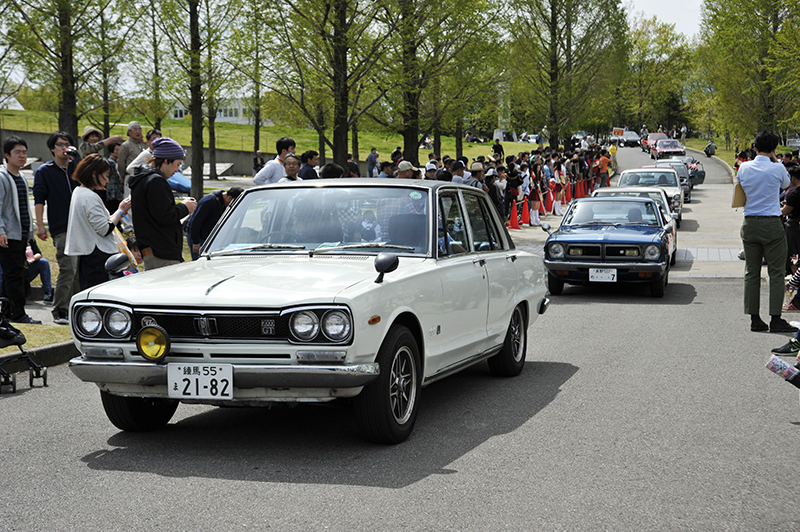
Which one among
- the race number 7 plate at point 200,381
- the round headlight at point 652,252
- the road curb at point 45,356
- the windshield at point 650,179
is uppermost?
the windshield at point 650,179

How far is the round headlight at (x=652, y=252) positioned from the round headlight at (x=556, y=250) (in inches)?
47.7

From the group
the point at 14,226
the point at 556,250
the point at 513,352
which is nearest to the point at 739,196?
the point at 556,250

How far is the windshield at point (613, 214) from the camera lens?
47.4 ft

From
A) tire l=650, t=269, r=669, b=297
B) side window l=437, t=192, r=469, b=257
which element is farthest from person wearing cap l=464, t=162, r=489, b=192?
side window l=437, t=192, r=469, b=257

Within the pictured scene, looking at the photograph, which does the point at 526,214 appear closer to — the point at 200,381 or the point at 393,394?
the point at 393,394

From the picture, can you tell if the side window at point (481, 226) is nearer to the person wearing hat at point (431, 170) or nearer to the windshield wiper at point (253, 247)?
the windshield wiper at point (253, 247)

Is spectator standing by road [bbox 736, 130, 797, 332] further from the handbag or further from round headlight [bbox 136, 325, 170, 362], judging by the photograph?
round headlight [bbox 136, 325, 170, 362]

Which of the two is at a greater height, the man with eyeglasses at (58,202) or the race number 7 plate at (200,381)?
the man with eyeglasses at (58,202)

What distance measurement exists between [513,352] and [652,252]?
593 cm

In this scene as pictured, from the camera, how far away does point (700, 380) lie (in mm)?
7523

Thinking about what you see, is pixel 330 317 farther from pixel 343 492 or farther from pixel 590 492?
pixel 590 492

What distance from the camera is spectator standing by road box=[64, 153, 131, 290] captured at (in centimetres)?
844

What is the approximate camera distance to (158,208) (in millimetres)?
7805

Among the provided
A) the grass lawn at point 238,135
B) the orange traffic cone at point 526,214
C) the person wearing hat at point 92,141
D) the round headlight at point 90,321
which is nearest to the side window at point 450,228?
the round headlight at point 90,321
